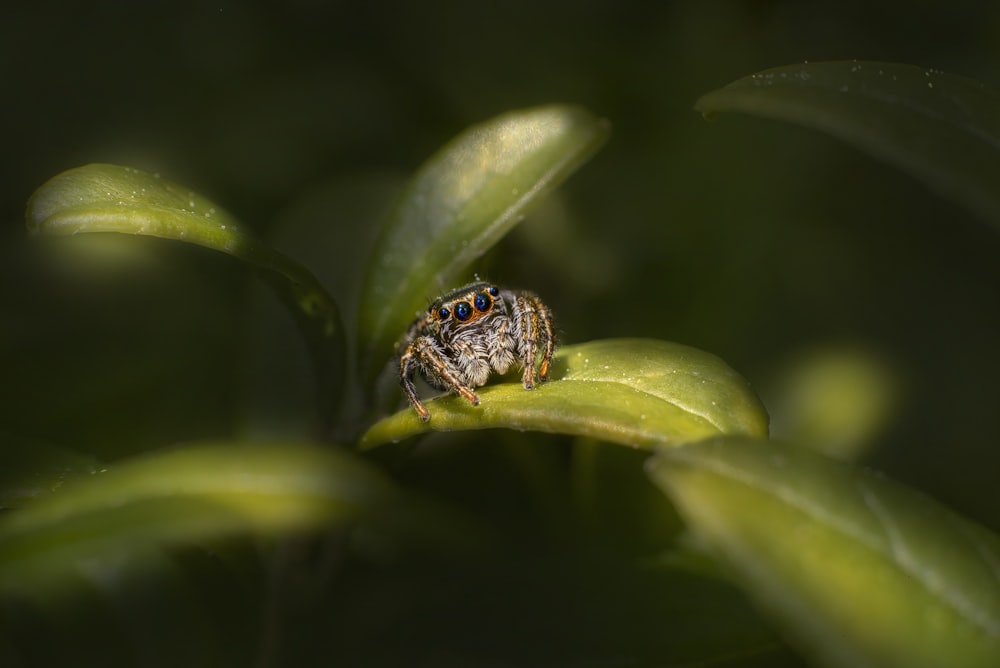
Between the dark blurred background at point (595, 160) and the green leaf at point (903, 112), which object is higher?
the green leaf at point (903, 112)

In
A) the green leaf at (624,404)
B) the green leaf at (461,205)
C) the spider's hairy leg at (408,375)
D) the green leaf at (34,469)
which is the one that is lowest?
the green leaf at (34,469)

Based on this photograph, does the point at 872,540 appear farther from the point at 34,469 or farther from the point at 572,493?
the point at 34,469

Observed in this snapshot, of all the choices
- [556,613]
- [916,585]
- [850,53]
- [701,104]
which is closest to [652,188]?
[850,53]

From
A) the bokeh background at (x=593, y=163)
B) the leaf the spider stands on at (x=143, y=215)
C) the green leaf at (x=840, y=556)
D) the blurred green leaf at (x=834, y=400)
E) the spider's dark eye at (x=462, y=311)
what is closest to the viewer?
the green leaf at (x=840, y=556)

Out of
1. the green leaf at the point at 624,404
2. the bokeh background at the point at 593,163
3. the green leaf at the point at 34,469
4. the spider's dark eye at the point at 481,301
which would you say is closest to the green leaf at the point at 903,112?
the green leaf at the point at 624,404

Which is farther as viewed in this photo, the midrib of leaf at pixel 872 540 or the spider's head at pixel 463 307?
the spider's head at pixel 463 307

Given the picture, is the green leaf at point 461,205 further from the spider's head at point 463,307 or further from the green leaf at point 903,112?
the green leaf at point 903,112

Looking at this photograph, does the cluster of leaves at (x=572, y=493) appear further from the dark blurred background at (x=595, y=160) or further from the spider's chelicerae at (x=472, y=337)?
the dark blurred background at (x=595, y=160)

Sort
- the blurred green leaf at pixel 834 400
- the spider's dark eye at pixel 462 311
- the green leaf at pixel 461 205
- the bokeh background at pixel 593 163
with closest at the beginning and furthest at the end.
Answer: the green leaf at pixel 461 205
the spider's dark eye at pixel 462 311
the blurred green leaf at pixel 834 400
the bokeh background at pixel 593 163

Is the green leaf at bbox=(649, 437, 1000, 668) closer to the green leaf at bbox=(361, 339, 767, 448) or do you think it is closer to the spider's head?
the green leaf at bbox=(361, 339, 767, 448)
